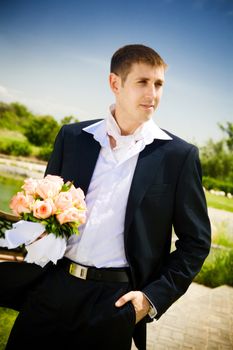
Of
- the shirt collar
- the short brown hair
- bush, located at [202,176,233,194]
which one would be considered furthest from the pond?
the short brown hair

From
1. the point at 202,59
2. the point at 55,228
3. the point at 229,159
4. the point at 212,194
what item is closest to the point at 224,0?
the point at 202,59

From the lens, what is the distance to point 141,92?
2.18 meters

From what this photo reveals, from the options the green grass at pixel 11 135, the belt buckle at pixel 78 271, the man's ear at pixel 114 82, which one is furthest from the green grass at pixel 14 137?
the belt buckle at pixel 78 271

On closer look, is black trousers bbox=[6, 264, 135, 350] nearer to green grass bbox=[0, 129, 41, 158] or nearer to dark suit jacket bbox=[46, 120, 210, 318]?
dark suit jacket bbox=[46, 120, 210, 318]

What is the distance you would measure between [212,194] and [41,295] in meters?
6.69

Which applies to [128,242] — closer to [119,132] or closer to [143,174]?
[143,174]

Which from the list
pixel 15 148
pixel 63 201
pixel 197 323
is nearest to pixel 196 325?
pixel 197 323

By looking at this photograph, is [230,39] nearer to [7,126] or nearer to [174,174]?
[7,126]

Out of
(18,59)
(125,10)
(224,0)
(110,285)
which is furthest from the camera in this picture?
(18,59)

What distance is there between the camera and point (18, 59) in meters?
10.3

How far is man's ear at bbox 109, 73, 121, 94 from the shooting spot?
2.36 meters

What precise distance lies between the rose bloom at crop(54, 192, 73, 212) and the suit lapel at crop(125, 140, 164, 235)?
36 centimetres

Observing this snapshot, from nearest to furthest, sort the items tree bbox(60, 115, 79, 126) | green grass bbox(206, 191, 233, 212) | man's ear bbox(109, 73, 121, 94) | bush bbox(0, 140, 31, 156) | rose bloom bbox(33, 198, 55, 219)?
rose bloom bbox(33, 198, 55, 219)
man's ear bbox(109, 73, 121, 94)
green grass bbox(206, 191, 233, 212)
bush bbox(0, 140, 31, 156)
tree bbox(60, 115, 79, 126)

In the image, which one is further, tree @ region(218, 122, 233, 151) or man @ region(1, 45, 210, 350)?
tree @ region(218, 122, 233, 151)
